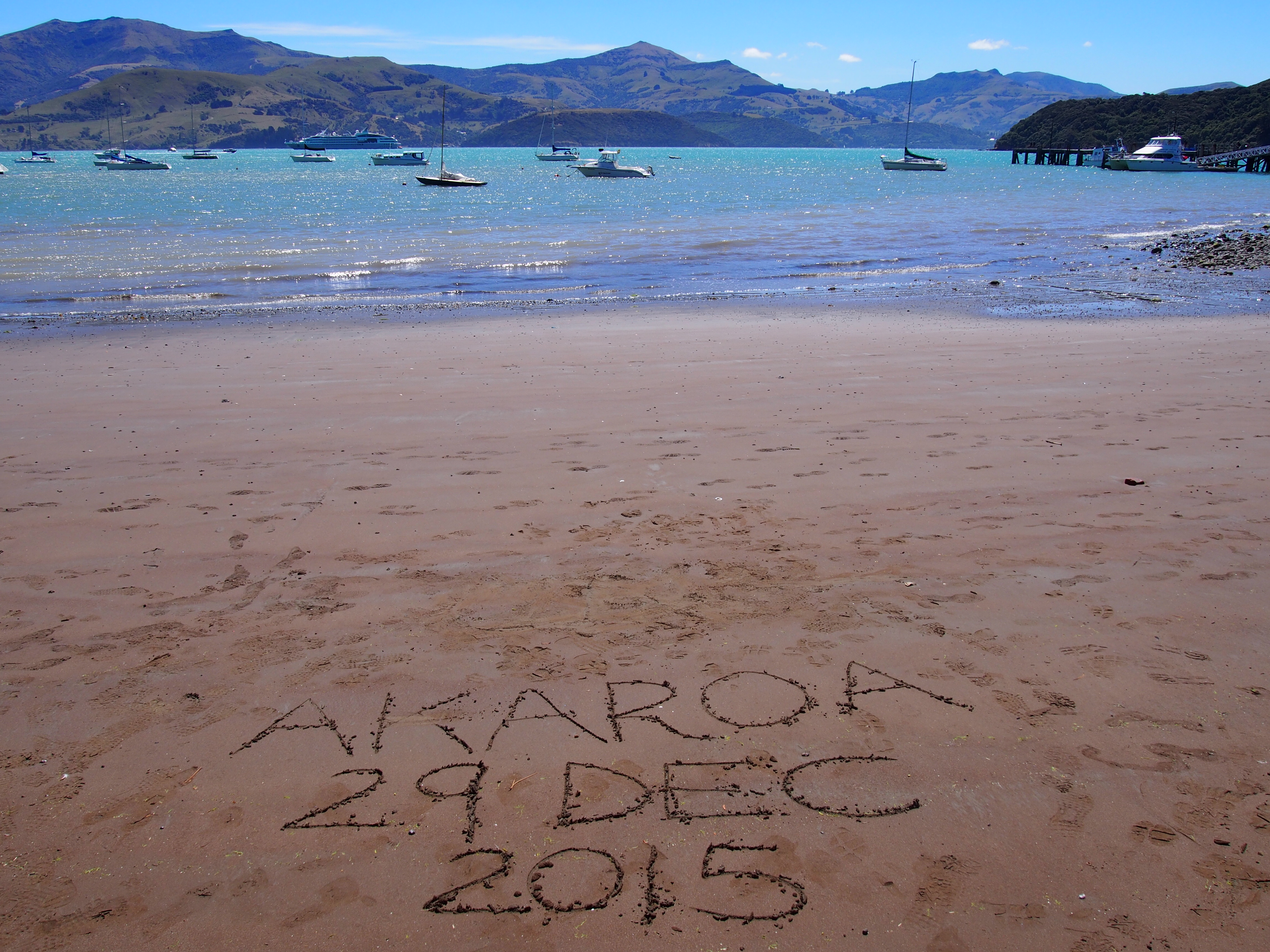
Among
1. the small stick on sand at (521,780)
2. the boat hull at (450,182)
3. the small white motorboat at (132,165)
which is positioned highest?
the small white motorboat at (132,165)

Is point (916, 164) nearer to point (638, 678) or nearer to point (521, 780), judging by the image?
point (638, 678)

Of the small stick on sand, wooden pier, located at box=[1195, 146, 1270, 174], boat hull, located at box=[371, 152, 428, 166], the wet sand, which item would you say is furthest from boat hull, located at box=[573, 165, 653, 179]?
the small stick on sand

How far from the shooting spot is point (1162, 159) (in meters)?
80.5

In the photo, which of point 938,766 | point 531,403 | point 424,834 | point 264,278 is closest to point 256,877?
point 424,834

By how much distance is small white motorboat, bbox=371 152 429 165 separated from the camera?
362ft

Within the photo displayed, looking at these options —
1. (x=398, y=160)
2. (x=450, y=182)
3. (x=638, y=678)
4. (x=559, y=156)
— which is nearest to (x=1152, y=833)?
(x=638, y=678)

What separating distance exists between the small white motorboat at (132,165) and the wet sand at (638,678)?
11376cm

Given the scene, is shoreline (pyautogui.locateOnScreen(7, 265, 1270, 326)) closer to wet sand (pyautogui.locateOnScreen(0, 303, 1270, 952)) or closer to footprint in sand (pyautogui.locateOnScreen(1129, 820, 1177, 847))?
wet sand (pyautogui.locateOnScreen(0, 303, 1270, 952))

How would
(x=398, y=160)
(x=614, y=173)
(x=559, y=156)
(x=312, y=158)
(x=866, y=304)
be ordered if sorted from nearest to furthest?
(x=866, y=304) → (x=614, y=173) → (x=398, y=160) → (x=559, y=156) → (x=312, y=158)

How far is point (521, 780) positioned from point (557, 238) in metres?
27.5

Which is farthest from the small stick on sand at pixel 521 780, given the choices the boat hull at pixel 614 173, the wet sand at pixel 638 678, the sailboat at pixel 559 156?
the sailboat at pixel 559 156

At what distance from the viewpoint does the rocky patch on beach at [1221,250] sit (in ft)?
62.7

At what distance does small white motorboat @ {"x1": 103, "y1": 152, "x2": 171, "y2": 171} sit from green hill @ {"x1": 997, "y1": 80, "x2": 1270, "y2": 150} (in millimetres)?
129136

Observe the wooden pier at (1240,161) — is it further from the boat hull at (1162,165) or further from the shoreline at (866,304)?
the shoreline at (866,304)
